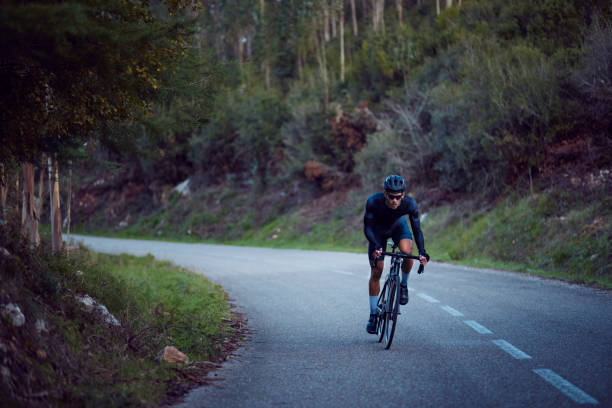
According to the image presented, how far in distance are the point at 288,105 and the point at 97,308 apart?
128 feet

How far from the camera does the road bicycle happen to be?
7176 mm

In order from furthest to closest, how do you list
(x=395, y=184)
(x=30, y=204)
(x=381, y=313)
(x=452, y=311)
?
(x=30, y=204), (x=452, y=311), (x=381, y=313), (x=395, y=184)

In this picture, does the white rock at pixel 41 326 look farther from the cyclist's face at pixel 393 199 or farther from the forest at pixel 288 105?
the cyclist's face at pixel 393 199

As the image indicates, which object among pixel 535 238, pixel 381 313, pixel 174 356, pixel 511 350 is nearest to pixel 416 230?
pixel 381 313

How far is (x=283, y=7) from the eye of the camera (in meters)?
60.3

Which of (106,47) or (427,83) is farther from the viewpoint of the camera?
(427,83)

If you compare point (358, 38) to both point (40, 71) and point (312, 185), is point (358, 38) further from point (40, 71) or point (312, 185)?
point (40, 71)

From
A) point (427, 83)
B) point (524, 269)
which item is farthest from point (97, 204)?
point (524, 269)

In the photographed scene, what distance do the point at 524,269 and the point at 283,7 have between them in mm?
50827

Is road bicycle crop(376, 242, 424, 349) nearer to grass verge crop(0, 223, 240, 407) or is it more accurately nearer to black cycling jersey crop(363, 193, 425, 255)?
black cycling jersey crop(363, 193, 425, 255)

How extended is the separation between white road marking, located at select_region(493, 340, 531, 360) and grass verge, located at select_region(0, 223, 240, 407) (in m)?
3.35

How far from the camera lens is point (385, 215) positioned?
7762mm

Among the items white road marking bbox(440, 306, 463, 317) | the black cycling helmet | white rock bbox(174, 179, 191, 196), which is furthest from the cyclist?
white rock bbox(174, 179, 191, 196)

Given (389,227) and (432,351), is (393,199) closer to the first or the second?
(389,227)
